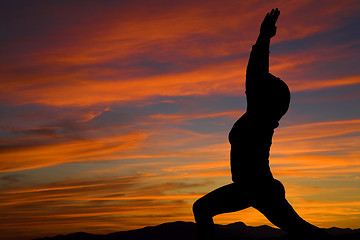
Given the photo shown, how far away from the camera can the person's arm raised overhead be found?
559cm

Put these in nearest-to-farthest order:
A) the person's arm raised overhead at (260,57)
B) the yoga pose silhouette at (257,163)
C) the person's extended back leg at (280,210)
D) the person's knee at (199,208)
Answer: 1. the person's arm raised overhead at (260,57)
2. the yoga pose silhouette at (257,163)
3. the person's extended back leg at (280,210)
4. the person's knee at (199,208)

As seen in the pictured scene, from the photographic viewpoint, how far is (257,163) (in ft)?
19.2

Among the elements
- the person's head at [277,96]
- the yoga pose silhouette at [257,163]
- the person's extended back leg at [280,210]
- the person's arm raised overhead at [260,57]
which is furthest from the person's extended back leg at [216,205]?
the person's arm raised overhead at [260,57]

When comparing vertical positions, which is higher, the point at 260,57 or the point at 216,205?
the point at 260,57

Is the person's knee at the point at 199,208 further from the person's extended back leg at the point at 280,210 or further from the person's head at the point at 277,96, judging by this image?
the person's head at the point at 277,96

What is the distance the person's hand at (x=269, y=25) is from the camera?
18.5 ft

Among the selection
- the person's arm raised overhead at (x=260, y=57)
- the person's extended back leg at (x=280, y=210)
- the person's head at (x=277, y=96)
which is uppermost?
the person's arm raised overhead at (x=260, y=57)

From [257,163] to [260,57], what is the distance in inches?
50.3

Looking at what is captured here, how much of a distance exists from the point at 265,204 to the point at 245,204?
0.80 feet

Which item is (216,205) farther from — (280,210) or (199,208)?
(280,210)

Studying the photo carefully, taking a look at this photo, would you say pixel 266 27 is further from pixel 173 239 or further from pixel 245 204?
pixel 173 239

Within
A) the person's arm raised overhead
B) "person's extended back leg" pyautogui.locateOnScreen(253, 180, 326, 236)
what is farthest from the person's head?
"person's extended back leg" pyautogui.locateOnScreen(253, 180, 326, 236)

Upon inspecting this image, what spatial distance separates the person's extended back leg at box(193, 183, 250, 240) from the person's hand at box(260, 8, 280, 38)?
186 centimetres

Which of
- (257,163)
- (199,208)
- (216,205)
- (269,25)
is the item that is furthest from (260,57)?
(199,208)
